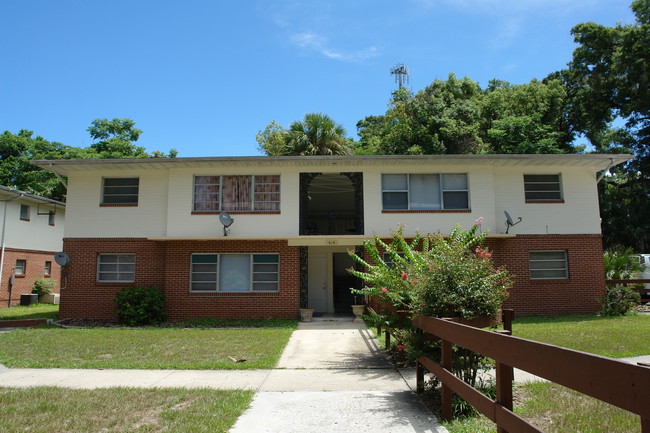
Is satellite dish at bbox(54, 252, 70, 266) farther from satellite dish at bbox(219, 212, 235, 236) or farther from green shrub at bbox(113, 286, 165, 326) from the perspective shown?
satellite dish at bbox(219, 212, 235, 236)

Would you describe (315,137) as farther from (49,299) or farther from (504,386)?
(504,386)

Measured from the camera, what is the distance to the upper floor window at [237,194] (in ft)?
53.5

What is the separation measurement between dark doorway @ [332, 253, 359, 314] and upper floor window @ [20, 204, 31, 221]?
15.4 metres

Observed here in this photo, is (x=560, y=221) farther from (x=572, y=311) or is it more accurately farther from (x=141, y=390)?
(x=141, y=390)

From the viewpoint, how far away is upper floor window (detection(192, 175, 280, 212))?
53.5 feet

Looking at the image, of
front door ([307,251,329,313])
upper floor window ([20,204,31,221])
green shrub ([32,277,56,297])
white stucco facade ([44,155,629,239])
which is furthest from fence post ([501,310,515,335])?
green shrub ([32,277,56,297])

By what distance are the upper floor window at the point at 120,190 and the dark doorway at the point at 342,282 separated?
770 cm

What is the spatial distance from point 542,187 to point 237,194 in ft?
34.5

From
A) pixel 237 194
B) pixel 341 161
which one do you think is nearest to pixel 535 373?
pixel 341 161

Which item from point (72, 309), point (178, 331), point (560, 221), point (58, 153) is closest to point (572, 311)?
point (560, 221)

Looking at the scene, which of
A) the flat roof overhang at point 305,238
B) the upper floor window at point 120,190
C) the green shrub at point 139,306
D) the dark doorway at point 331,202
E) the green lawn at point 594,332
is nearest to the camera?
the green lawn at point 594,332

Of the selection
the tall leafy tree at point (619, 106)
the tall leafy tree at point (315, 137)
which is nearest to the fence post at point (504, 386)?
the tall leafy tree at point (315, 137)

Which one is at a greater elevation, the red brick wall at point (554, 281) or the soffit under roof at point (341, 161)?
the soffit under roof at point (341, 161)

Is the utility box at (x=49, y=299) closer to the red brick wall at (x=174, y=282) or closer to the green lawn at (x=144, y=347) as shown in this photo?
the red brick wall at (x=174, y=282)
